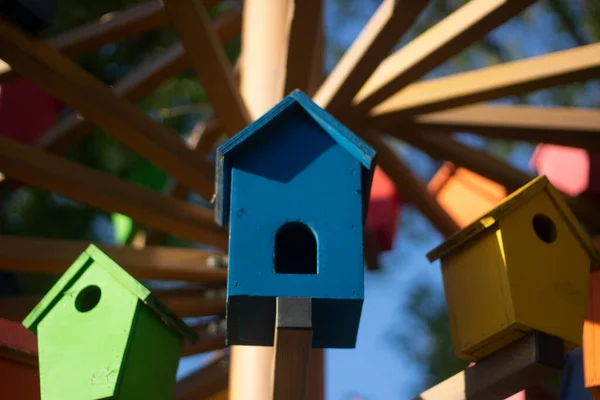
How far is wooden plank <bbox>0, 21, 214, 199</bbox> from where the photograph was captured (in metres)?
3.17

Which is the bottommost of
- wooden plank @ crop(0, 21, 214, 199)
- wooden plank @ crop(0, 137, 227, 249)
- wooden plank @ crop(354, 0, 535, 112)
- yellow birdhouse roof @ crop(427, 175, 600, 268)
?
yellow birdhouse roof @ crop(427, 175, 600, 268)

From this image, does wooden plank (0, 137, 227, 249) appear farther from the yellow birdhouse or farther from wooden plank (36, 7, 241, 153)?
the yellow birdhouse

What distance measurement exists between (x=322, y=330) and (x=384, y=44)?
1.15 metres

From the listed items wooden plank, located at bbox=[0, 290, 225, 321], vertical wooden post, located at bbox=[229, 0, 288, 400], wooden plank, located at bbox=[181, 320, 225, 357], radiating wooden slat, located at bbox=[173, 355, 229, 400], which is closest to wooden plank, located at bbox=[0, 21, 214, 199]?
vertical wooden post, located at bbox=[229, 0, 288, 400]

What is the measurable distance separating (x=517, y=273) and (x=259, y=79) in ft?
5.12

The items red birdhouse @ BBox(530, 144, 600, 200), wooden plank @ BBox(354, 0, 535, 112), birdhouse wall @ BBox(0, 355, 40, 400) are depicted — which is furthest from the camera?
red birdhouse @ BBox(530, 144, 600, 200)

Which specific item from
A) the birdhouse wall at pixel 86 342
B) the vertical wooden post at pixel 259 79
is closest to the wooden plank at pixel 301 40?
the vertical wooden post at pixel 259 79

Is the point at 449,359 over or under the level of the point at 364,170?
over

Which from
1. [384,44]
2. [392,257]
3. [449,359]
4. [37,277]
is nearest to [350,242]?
[384,44]

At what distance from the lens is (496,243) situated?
98.7 inches

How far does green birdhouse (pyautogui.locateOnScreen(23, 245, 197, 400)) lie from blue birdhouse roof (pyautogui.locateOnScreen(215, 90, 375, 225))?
38 centimetres

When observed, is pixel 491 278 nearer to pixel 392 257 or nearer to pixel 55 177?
pixel 55 177

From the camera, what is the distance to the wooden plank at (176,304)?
349 cm

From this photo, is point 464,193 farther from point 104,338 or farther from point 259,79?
point 104,338
